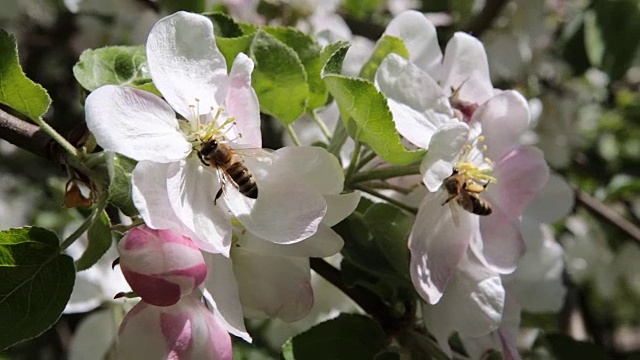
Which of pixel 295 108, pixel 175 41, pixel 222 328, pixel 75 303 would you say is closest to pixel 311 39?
pixel 295 108

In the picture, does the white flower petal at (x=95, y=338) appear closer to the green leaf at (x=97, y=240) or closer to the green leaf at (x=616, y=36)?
the green leaf at (x=97, y=240)

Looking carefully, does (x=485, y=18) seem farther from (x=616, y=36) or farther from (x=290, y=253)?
(x=290, y=253)

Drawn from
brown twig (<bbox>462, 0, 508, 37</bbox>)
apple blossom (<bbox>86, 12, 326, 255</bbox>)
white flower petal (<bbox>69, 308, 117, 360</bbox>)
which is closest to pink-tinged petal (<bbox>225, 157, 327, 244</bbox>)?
apple blossom (<bbox>86, 12, 326, 255</bbox>)

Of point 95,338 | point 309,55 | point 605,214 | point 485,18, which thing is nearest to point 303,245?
point 309,55

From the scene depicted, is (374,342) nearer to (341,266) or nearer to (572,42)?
(341,266)

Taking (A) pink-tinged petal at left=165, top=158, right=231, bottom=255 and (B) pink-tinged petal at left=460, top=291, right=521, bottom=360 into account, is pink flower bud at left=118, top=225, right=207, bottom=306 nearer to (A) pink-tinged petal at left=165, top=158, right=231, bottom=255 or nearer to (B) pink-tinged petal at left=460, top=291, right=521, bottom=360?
(A) pink-tinged petal at left=165, top=158, right=231, bottom=255

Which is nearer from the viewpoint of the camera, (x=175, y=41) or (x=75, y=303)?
(x=175, y=41)
